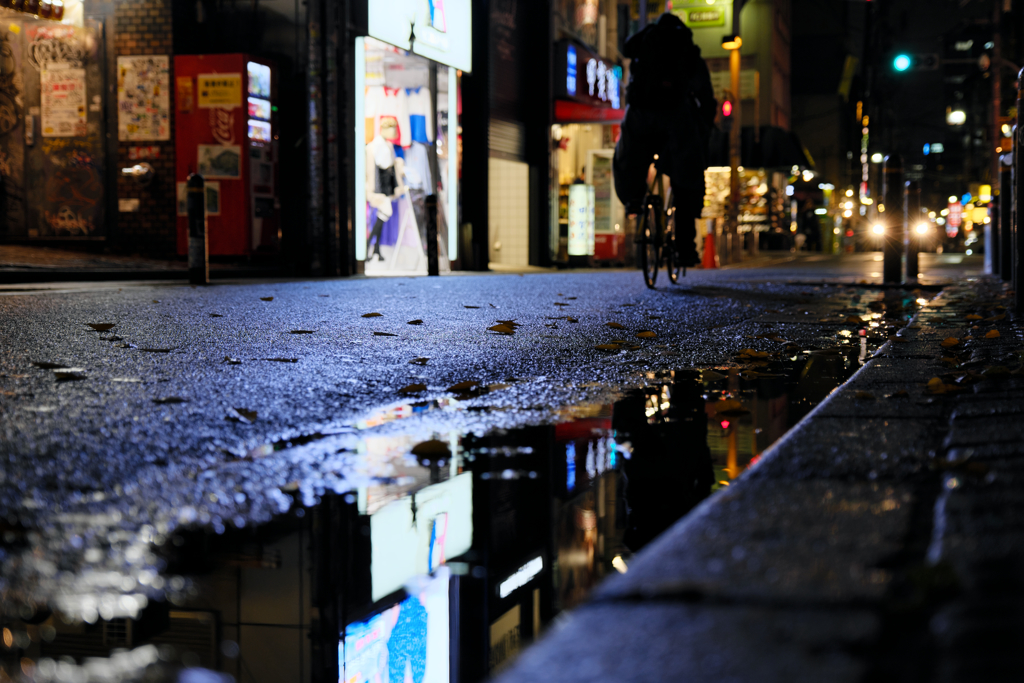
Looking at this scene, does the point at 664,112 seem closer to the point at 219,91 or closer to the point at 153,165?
the point at 219,91

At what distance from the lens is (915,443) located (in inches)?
82.2

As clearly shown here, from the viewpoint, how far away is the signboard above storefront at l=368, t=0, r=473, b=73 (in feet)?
48.2

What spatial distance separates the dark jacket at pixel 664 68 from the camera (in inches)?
345

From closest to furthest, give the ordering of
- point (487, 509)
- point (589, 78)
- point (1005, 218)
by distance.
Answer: point (487, 509), point (1005, 218), point (589, 78)

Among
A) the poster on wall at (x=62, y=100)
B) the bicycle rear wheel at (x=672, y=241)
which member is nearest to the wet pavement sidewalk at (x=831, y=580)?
the bicycle rear wheel at (x=672, y=241)

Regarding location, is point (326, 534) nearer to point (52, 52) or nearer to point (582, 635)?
point (582, 635)

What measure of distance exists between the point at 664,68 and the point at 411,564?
780 cm

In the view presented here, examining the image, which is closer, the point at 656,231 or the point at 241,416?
the point at 241,416

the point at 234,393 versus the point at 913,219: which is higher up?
the point at 913,219

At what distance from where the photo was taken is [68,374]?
3500mm

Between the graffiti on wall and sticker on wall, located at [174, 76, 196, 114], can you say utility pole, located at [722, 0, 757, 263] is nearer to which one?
sticker on wall, located at [174, 76, 196, 114]

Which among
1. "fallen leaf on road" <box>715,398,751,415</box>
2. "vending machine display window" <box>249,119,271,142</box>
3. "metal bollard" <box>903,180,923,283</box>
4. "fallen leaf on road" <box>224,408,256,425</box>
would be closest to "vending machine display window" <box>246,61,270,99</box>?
"vending machine display window" <box>249,119,271,142</box>

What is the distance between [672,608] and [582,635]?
4.7 inches

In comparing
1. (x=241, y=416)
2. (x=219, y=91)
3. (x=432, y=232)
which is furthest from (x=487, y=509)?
(x=219, y=91)
